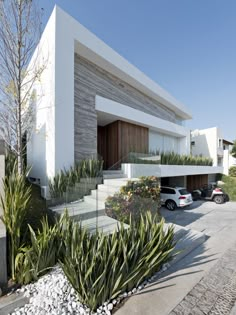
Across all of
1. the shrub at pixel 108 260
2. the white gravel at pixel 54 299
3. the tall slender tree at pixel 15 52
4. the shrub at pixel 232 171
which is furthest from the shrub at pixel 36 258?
the shrub at pixel 232 171

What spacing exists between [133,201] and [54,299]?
3.02 meters

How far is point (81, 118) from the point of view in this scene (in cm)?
877

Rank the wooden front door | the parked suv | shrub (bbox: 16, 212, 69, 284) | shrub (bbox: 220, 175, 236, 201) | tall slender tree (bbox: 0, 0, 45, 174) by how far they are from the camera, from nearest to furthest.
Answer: shrub (bbox: 16, 212, 69, 284) → tall slender tree (bbox: 0, 0, 45, 174) → the parked suv → the wooden front door → shrub (bbox: 220, 175, 236, 201)

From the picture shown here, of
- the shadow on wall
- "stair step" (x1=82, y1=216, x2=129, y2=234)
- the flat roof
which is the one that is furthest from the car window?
the shadow on wall

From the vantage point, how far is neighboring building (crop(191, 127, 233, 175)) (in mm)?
22625

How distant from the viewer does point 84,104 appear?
8.95 metres

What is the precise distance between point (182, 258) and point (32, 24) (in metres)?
8.25

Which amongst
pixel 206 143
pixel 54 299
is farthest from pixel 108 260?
pixel 206 143

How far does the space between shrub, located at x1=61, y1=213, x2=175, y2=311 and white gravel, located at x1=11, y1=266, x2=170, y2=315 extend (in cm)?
10

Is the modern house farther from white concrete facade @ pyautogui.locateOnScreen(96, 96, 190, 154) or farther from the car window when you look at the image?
the car window

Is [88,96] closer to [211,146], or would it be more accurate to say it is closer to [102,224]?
[102,224]

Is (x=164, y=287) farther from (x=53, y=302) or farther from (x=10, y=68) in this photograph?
(x=10, y=68)

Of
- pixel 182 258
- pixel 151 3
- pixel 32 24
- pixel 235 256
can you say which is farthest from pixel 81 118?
pixel 235 256

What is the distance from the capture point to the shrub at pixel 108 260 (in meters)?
2.83
